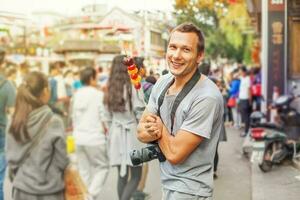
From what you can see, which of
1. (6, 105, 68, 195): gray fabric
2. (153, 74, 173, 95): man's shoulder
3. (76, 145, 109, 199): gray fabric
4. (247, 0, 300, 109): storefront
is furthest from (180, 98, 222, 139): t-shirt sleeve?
(247, 0, 300, 109): storefront

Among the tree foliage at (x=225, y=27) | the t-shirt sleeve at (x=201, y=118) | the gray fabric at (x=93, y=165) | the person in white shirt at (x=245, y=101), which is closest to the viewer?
the t-shirt sleeve at (x=201, y=118)

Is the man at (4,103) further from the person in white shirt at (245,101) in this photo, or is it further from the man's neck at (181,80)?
the person in white shirt at (245,101)

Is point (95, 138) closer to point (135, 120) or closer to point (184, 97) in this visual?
point (135, 120)

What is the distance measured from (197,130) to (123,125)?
3.53m

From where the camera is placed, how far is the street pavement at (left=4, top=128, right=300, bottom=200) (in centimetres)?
770

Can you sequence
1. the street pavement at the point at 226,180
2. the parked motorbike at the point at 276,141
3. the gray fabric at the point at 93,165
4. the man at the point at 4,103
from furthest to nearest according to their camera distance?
the parked motorbike at the point at 276,141 < the street pavement at the point at 226,180 < the gray fabric at the point at 93,165 < the man at the point at 4,103

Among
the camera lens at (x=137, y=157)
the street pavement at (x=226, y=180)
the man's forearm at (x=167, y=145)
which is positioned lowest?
the street pavement at (x=226, y=180)

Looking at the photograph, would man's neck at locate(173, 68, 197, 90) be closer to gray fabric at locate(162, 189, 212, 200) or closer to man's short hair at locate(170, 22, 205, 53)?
man's short hair at locate(170, 22, 205, 53)

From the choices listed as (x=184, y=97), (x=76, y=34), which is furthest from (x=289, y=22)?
(x=76, y=34)

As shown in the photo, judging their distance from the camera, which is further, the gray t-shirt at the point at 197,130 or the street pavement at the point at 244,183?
the street pavement at the point at 244,183

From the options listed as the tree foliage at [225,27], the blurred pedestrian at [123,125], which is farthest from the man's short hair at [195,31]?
the tree foliage at [225,27]

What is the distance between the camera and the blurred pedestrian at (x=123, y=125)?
21.3 ft

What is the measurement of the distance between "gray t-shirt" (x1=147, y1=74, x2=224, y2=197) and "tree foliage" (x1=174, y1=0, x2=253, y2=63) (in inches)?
484

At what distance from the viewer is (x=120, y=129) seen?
6.58 m
